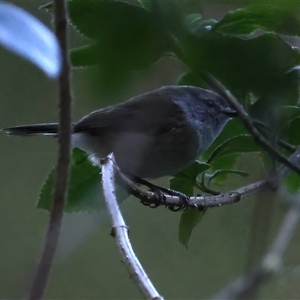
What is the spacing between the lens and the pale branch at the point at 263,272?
0.33 metres

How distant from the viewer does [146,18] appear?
9.2 inches

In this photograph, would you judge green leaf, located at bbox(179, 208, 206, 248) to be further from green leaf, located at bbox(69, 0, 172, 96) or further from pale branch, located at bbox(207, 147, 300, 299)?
green leaf, located at bbox(69, 0, 172, 96)

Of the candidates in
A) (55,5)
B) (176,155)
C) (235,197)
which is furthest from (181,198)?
(55,5)

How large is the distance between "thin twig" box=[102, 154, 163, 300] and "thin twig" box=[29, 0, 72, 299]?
42 mm

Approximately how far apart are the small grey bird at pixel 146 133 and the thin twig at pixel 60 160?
0.37 m

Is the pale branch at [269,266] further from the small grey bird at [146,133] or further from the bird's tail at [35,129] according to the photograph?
the bird's tail at [35,129]

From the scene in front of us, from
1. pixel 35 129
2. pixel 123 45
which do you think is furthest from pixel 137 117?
pixel 123 45

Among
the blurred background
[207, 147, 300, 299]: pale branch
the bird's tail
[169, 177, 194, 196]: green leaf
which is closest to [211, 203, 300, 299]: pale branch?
[207, 147, 300, 299]: pale branch

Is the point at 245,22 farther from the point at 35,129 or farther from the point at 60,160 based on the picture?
the point at 35,129

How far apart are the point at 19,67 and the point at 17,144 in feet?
3.15

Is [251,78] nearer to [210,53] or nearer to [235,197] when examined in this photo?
[210,53]

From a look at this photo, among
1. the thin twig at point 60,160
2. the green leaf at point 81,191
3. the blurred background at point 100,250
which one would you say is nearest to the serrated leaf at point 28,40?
the thin twig at point 60,160

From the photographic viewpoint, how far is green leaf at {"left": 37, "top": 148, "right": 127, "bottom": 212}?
67 cm

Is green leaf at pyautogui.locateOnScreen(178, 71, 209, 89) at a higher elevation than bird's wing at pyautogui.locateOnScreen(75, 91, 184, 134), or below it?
higher
